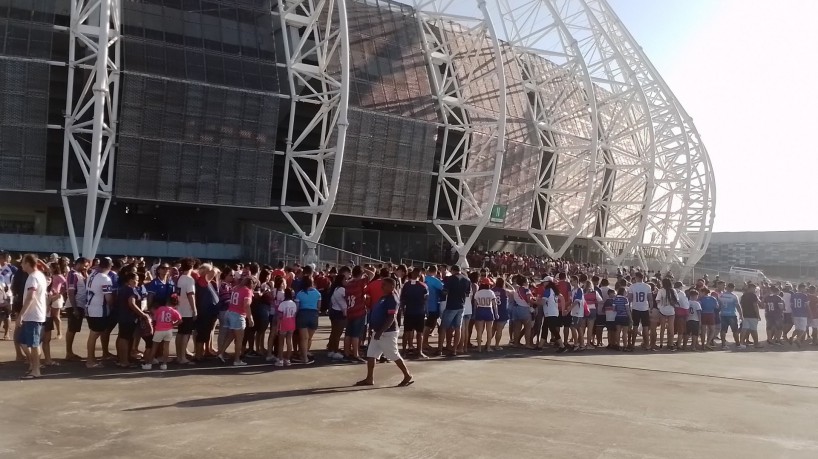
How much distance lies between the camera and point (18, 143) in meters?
23.7

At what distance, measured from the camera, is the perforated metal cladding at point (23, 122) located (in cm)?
2325

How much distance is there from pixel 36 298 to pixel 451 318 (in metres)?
6.89

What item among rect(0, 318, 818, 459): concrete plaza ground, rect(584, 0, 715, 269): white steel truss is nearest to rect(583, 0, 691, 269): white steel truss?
rect(584, 0, 715, 269): white steel truss

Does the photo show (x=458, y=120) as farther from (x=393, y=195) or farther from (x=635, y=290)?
(x=635, y=290)

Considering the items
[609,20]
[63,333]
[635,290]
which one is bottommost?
[63,333]

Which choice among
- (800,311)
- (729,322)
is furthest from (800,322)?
(729,322)

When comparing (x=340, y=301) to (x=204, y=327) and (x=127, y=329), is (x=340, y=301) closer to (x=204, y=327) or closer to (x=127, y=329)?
(x=204, y=327)

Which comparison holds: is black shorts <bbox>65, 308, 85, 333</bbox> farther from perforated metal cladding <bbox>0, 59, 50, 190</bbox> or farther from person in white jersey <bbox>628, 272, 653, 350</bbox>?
perforated metal cladding <bbox>0, 59, 50, 190</bbox>

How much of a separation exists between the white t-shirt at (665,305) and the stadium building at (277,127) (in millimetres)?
12561

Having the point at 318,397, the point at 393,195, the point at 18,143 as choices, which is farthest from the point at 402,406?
the point at 393,195

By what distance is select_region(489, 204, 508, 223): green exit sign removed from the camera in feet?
126

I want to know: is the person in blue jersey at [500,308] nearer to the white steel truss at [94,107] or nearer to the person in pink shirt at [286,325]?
the person in pink shirt at [286,325]

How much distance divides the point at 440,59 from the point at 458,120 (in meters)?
3.75

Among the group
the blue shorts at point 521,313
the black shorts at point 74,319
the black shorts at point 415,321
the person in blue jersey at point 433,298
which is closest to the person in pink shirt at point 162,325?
the black shorts at point 74,319
